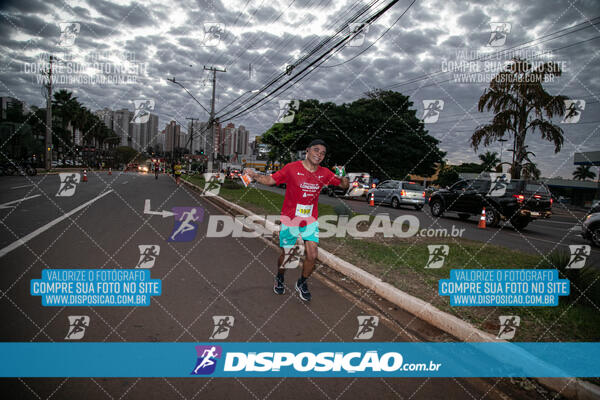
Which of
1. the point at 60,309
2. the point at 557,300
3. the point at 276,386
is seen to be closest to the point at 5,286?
the point at 60,309

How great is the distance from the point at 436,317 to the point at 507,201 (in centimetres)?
1031

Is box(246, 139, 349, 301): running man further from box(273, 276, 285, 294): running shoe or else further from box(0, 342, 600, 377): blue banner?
box(0, 342, 600, 377): blue banner

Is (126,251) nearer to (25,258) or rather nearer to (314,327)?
(25,258)

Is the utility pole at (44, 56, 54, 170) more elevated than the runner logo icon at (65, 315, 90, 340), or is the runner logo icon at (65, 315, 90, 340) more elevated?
the utility pole at (44, 56, 54, 170)

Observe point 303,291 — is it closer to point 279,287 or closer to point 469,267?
point 279,287

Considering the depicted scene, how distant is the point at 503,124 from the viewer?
20000 mm

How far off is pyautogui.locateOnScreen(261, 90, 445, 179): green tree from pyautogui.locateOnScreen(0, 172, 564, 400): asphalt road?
3102cm

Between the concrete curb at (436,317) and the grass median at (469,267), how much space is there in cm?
18

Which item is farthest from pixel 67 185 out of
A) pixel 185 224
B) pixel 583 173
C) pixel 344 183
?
pixel 583 173

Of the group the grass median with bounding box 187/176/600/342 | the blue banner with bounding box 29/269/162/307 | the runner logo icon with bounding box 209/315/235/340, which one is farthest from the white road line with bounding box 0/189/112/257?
the grass median with bounding box 187/176/600/342

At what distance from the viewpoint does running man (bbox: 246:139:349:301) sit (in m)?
4.21

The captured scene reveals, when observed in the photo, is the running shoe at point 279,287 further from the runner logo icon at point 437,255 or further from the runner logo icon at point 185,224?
the runner logo icon at point 185,224

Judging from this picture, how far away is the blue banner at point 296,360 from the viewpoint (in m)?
2.65

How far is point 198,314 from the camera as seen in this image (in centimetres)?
360
